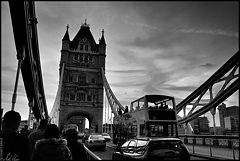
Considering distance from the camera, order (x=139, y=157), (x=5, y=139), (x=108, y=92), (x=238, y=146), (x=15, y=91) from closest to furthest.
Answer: (x=5, y=139) < (x=139, y=157) < (x=15, y=91) < (x=238, y=146) < (x=108, y=92)

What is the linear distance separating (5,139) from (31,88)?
18.9 metres

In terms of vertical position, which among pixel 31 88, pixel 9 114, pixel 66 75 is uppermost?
pixel 66 75

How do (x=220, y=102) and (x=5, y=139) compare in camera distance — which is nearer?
(x=5, y=139)

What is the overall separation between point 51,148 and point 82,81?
156 feet

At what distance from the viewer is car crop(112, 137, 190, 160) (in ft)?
16.0

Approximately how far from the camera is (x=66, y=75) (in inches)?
1943

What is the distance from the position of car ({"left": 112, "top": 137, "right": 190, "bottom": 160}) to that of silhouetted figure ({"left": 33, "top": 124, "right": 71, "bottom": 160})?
8.35 feet

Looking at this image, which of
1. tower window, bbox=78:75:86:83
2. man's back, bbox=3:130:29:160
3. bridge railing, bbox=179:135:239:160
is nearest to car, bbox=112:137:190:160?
man's back, bbox=3:130:29:160

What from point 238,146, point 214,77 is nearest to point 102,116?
point 214,77

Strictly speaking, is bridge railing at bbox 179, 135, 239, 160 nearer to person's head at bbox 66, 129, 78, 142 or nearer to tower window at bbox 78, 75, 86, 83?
person's head at bbox 66, 129, 78, 142

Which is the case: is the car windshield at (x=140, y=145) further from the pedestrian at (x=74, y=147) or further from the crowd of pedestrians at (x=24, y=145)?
the crowd of pedestrians at (x=24, y=145)

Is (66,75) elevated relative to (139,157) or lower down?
elevated

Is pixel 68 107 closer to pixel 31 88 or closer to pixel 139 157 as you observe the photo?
pixel 31 88

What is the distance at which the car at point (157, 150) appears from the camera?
16.0ft
